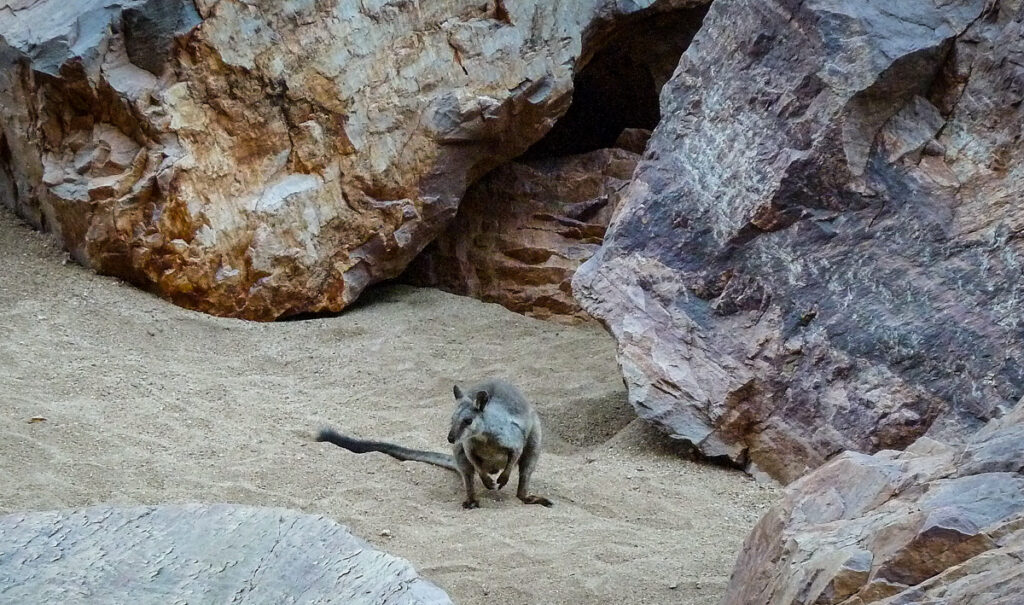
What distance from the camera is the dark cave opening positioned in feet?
26.0

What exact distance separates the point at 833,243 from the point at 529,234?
3.08 meters

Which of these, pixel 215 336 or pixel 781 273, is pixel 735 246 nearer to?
pixel 781 273

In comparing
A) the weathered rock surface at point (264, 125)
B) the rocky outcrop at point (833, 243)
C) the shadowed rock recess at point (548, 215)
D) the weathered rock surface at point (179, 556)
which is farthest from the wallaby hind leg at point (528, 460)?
the shadowed rock recess at point (548, 215)

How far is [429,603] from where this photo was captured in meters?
2.36

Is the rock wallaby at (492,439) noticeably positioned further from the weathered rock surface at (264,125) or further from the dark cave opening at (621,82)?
the dark cave opening at (621,82)

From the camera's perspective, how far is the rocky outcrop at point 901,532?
89.7 inches

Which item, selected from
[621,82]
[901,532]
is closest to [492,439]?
[901,532]

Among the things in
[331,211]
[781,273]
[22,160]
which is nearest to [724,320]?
[781,273]

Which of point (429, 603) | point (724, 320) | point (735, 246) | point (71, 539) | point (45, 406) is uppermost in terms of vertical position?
point (735, 246)

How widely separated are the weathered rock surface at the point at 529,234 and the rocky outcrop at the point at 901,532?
426 centimetres

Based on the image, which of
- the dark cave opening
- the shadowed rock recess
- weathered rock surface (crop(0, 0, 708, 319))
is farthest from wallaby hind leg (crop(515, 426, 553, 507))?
the dark cave opening

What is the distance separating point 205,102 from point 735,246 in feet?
10.3

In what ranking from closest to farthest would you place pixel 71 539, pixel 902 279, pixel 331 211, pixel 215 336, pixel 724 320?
1. pixel 71 539
2. pixel 902 279
3. pixel 724 320
4. pixel 215 336
5. pixel 331 211

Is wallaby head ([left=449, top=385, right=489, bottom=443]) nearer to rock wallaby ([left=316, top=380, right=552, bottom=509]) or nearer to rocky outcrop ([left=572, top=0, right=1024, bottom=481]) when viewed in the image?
rock wallaby ([left=316, top=380, right=552, bottom=509])
